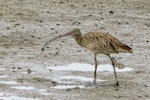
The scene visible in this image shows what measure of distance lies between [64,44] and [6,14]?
2.78 metres

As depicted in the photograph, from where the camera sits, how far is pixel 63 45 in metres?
15.4

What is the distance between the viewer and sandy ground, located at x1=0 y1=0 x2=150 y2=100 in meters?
11.9

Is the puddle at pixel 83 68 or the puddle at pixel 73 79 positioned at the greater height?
the puddle at pixel 83 68

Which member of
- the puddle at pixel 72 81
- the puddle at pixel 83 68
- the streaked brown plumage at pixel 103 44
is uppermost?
the streaked brown plumage at pixel 103 44

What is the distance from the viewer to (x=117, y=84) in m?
12.4

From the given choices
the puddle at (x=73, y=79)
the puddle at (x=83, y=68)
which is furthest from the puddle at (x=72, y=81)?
the puddle at (x=83, y=68)

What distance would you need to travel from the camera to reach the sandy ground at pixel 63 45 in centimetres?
1188

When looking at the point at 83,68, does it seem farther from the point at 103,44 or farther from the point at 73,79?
the point at 103,44

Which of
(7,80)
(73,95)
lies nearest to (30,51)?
(7,80)

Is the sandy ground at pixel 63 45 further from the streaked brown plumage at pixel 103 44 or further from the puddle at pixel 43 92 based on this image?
the streaked brown plumage at pixel 103 44

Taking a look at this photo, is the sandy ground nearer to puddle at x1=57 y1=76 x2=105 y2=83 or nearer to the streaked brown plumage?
puddle at x1=57 y1=76 x2=105 y2=83

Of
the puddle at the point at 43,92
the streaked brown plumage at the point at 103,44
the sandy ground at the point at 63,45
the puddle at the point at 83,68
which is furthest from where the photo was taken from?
the puddle at the point at 83,68

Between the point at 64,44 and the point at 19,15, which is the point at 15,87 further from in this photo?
the point at 19,15

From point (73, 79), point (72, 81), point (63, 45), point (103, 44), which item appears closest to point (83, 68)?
point (73, 79)
